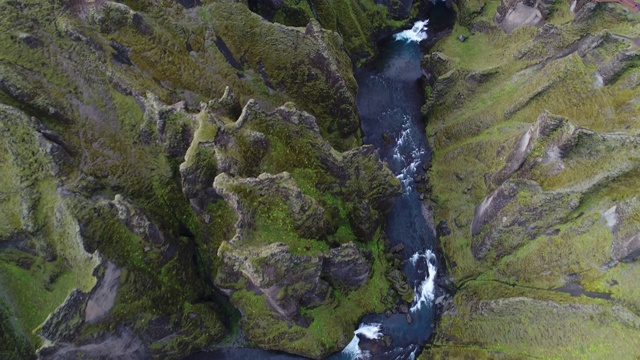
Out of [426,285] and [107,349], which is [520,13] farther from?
[107,349]

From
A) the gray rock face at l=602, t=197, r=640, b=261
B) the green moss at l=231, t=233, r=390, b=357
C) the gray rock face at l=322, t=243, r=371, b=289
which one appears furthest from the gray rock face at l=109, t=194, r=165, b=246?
the gray rock face at l=602, t=197, r=640, b=261

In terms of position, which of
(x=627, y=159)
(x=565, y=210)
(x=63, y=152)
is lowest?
(x=565, y=210)

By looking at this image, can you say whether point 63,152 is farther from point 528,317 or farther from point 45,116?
point 528,317

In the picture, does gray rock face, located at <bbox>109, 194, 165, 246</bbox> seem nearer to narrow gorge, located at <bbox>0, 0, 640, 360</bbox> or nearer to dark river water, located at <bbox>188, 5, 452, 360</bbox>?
narrow gorge, located at <bbox>0, 0, 640, 360</bbox>

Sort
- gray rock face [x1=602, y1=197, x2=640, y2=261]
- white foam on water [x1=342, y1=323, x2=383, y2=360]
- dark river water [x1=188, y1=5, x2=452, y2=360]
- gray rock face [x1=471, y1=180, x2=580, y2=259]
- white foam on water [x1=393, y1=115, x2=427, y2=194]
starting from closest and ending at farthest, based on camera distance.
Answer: gray rock face [x1=602, y1=197, x2=640, y2=261], gray rock face [x1=471, y1=180, x2=580, y2=259], white foam on water [x1=342, y1=323, x2=383, y2=360], dark river water [x1=188, y1=5, x2=452, y2=360], white foam on water [x1=393, y1=115, x2=427, y2=194]

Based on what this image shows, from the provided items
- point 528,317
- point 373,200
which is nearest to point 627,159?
point 528,317

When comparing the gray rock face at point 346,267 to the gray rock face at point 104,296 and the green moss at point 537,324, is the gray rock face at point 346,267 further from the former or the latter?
the gray rock face at point 104,296
